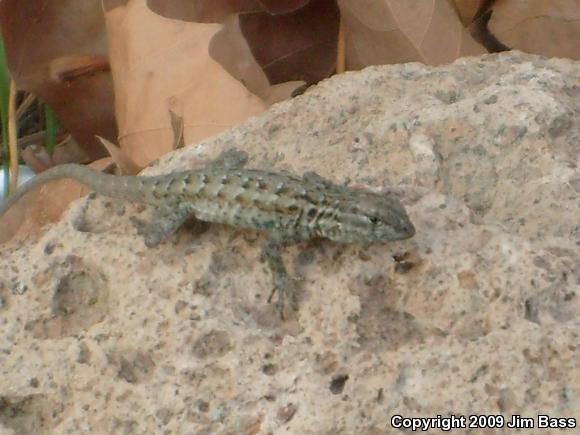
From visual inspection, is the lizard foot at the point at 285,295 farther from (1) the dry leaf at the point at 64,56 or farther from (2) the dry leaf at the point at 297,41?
(1) the dry leaf at the point at 64,56

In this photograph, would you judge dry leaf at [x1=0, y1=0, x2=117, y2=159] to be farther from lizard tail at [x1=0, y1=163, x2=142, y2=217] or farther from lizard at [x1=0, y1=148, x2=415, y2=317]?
lizard at [x1=0, y1=148, x2=415, y2=317]

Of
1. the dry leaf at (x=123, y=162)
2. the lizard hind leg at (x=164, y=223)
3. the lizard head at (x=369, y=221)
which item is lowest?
the dry leaf at (x=123, y=162)

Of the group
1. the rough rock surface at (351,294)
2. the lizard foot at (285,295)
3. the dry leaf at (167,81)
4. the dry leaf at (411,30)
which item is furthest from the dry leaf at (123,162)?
the lizard foot at (285,295)

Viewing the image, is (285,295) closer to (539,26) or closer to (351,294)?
(351,294)

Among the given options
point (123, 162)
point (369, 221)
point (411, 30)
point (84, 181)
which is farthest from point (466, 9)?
point (84, 181)

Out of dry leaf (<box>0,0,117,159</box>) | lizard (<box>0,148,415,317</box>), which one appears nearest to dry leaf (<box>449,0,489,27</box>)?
lizard (<box>0,148,415,317</box>)

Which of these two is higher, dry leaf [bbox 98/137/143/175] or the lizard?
the lizard

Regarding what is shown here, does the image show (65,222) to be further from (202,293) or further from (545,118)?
(545,118)
